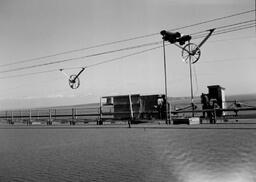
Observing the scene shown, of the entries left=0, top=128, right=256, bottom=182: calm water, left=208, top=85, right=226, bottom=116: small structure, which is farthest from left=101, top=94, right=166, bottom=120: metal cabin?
left=0, top=128, right=256, bottom=182: calm water

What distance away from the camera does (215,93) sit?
24516 millimetres

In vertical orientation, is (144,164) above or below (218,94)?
below

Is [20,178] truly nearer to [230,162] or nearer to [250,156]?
[230,162]

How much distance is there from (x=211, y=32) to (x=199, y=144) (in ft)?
35.6

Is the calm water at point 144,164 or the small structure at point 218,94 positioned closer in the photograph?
the calm water at point 144,164

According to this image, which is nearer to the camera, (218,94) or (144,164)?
(144,164)

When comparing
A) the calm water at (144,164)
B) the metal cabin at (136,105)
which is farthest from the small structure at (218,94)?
the calm water at (144,164)

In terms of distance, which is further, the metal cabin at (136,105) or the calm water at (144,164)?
the metal cabin at (136,105)

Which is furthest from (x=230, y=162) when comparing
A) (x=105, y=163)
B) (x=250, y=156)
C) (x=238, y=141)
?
(x=238, y=141)

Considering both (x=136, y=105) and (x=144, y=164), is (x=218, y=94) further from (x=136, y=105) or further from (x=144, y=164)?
(x=144, y=164)

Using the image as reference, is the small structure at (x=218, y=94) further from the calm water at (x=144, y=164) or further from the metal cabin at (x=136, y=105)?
the calm water at (x=144, y=164)

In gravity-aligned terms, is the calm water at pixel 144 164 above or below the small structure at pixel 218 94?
below

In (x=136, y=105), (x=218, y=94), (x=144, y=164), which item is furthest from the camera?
(x=136, y=105)

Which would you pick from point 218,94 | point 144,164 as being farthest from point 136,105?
point 144,164
